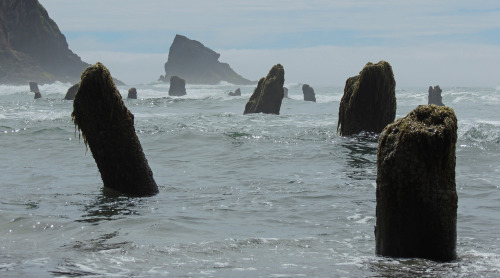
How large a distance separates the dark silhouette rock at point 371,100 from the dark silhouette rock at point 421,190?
14.8m

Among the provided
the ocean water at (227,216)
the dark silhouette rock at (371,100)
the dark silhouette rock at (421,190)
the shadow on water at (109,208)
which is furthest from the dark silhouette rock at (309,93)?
the dark silhouette rock at (421,190)

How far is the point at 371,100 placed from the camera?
22.2m

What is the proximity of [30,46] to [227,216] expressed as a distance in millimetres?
180660

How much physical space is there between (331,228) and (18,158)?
1199 cm

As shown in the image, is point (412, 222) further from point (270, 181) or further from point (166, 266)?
point (270, 181)

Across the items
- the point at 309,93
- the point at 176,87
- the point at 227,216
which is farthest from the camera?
the point at 176,87

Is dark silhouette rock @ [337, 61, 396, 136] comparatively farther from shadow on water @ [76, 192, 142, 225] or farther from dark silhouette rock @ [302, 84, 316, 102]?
dark silhouette rock @ [302, 84, 316, 102]

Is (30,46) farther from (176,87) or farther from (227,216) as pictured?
(227,216)

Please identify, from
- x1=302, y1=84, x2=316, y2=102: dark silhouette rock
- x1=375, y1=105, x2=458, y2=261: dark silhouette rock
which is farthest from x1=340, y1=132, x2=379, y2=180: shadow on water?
x1=302, y1=84, x2=316, y2=102: dark silhouette rock

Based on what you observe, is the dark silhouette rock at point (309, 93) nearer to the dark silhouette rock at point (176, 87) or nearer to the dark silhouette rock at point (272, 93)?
the dark silhouette rock at point (176, 87)

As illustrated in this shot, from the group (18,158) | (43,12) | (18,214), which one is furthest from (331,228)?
(43,12)

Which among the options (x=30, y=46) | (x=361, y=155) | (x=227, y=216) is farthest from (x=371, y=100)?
(x=30, y=46)

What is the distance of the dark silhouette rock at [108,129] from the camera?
447 inches

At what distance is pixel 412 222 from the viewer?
23.4 feet
